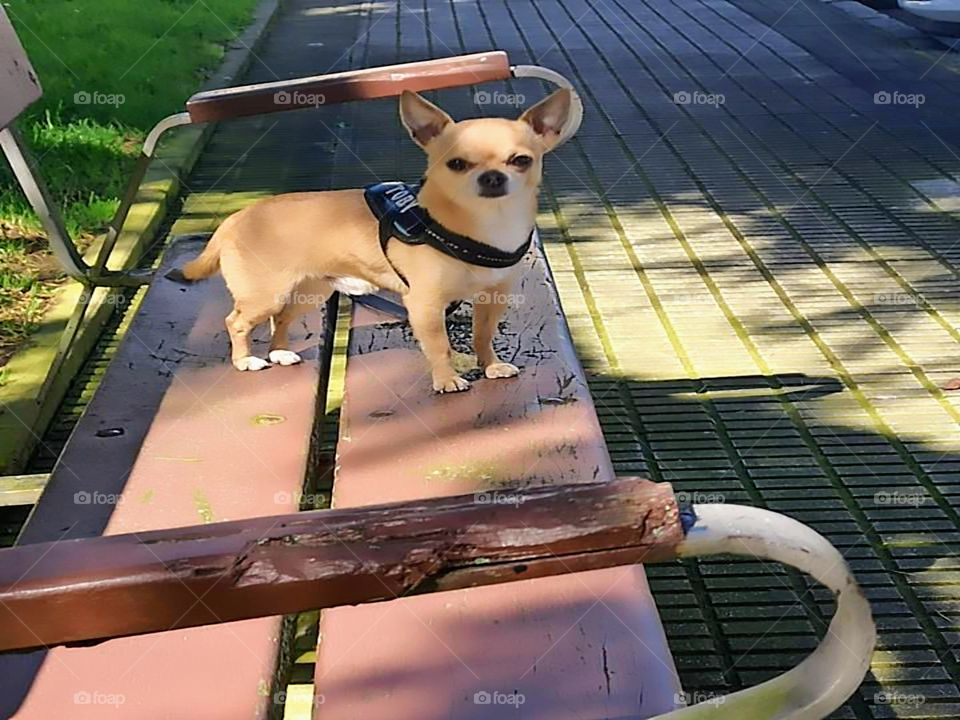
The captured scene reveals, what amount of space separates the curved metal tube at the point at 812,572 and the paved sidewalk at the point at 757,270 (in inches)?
50.8

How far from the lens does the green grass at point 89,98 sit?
425 centimetres

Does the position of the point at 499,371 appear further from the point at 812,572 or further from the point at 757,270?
the point at 757,270

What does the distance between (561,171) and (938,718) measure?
4.05 meters

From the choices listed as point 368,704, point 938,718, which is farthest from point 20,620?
point 938,718

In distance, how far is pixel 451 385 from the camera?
2227 mm

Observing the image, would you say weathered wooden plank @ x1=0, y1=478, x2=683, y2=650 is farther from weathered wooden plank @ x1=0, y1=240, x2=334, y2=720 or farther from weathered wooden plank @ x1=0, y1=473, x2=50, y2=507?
weathered wooden plank @ x1=0, y1=473, x2=50, y2=507

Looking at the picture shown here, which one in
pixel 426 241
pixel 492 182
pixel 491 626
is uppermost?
pixel 492 182

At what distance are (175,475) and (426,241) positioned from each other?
0.61 meters

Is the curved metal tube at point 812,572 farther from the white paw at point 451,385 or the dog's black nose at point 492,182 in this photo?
the white paw at point 451,385

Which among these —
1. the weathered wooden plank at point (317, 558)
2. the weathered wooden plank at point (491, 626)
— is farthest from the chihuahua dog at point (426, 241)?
the weathered wooden plank at point (317, 558)

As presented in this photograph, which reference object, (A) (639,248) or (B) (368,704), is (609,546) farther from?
(A) (639,248)

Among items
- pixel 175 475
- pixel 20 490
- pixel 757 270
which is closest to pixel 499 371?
pixel 175 475

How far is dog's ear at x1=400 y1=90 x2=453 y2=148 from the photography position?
206 cm

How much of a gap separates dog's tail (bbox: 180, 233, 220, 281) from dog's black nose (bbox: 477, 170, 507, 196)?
26.5 inches
